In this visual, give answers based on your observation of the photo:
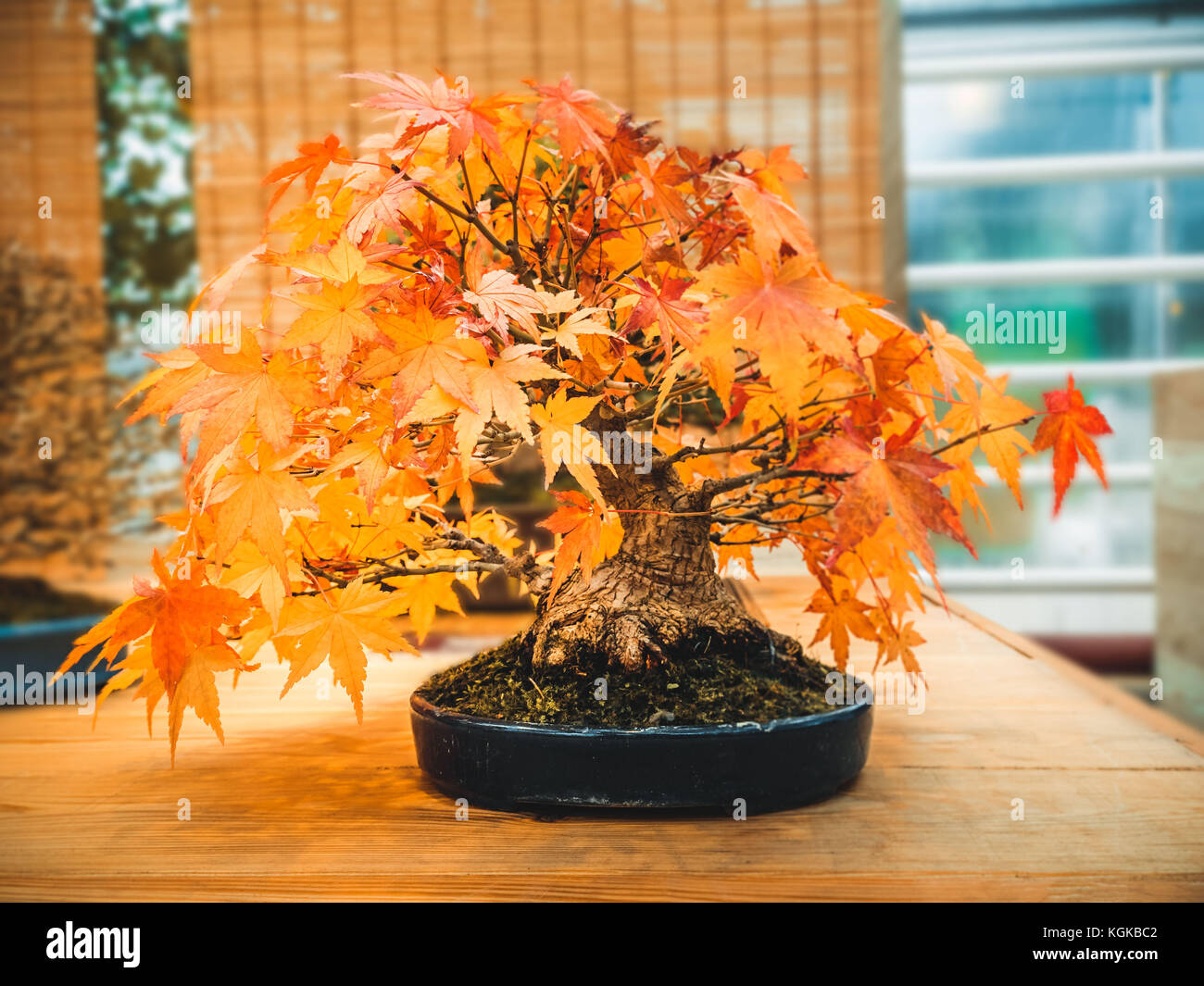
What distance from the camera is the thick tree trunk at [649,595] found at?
66 centimetres

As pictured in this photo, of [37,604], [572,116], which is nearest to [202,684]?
[572,116]

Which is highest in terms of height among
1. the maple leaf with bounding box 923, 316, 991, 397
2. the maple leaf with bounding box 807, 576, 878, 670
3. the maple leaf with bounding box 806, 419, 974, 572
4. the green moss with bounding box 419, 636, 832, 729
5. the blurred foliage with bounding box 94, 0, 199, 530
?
→ the blurred foliage with bounding box 94, 0, 199, 530

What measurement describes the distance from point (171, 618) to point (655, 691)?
0.32 metres

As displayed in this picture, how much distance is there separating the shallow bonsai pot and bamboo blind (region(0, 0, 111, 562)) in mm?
2237

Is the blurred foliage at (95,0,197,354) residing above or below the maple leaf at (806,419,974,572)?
above

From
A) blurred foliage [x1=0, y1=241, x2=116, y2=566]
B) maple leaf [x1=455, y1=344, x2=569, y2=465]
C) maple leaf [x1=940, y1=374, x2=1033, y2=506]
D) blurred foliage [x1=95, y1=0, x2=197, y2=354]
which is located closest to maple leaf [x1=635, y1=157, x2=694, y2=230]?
maple leaf [x1=455, y1=344, x2=569, y2=465]

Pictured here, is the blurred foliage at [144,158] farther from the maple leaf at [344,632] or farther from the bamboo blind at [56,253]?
the maple leaf at [344,632]

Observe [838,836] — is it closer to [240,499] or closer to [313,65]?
[240,499]

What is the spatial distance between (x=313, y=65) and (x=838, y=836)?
2945 mm

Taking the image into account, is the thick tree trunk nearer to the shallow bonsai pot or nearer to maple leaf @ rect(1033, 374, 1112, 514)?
the shallow bonsai pot

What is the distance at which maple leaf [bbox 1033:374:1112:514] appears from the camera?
58cm

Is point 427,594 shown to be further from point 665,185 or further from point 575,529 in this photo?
point 665,185

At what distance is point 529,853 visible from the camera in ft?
1.80
